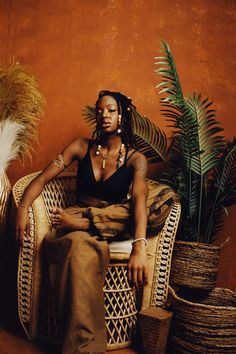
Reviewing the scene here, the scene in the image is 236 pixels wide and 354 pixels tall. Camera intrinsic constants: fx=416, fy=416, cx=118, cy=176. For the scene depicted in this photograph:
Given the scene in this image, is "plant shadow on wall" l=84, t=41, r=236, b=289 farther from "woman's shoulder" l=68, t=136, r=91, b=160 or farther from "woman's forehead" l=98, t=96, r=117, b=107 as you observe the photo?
"woman's shoulder" l=68, t=136, r=91, b=160

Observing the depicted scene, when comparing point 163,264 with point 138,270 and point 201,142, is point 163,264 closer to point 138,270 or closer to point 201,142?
point 138,270

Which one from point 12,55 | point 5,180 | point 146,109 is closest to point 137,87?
point 146,109

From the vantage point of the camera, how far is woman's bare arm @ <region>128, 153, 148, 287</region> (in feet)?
6.51

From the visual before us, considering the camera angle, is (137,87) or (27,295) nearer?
(27,295)

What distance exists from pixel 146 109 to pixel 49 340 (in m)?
2.01

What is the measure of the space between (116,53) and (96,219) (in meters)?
1.78

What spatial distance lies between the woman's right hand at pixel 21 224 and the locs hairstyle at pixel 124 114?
0.80 metres

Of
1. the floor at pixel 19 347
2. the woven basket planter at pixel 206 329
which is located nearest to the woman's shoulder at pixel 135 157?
the woven basket planter at pixel 206 329

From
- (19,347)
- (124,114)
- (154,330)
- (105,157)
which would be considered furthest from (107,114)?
(19,347)

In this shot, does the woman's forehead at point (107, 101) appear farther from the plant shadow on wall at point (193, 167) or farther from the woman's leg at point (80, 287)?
the woman's leg at point (80, 287)

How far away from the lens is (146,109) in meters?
3.54

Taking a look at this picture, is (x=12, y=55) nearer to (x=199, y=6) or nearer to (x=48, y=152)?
(x=48, y=152)

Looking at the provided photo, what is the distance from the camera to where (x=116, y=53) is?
355cm

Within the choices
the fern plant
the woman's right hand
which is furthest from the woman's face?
the woman's right hand
